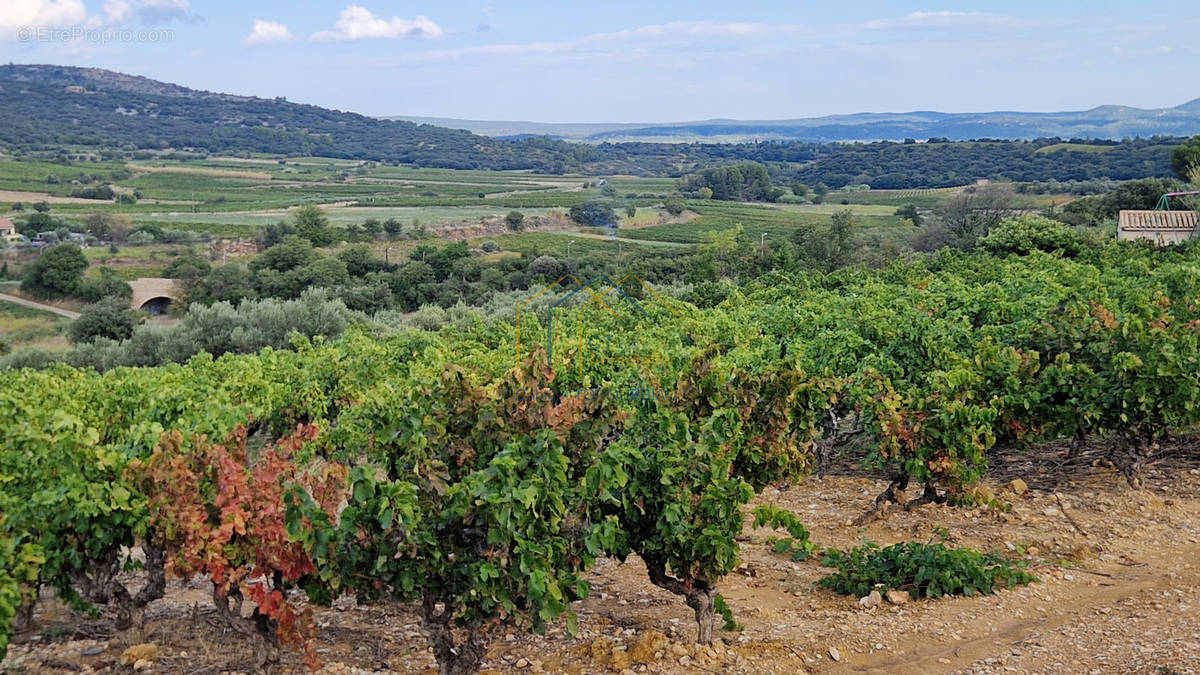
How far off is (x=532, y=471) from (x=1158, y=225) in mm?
30775

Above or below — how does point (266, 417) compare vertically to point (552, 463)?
below

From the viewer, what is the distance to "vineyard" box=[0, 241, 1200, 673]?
5.56 metres

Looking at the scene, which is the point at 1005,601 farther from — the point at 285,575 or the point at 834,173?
the point at 834,173

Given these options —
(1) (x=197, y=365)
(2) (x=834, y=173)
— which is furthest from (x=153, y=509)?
(2) (x=834, y=173)

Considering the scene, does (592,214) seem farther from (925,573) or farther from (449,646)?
(449,646)

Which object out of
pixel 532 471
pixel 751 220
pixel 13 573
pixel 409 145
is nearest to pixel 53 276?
pixel 751 220

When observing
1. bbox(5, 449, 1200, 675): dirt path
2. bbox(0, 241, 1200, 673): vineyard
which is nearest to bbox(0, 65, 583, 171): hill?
bbox(0, 241, 1200, 673): vineyard

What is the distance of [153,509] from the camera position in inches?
234

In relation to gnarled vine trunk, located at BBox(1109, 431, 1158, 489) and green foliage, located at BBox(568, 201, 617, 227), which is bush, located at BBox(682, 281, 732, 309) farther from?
green foliage, located at BBox(568, 201, 617, 227)

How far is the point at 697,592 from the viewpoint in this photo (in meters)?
6.36

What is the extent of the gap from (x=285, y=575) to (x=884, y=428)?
519cm

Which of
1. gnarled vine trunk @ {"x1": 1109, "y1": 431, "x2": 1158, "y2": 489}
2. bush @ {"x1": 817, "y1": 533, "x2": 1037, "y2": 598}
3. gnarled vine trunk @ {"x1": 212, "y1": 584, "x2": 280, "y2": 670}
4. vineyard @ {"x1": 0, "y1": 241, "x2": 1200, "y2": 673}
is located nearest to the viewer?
vineyard @ {"x1": 0, "y1": 241, "x2": 1200, "y2": 673}

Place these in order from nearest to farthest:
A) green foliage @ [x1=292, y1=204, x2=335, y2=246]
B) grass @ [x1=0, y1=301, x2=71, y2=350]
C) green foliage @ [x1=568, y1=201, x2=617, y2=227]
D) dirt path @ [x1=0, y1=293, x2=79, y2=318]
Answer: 1. grass @ [x1=0, y1=301, x2=71, y2=350]
2. dirt path @ [x1=0, y1=293, x2=79, y2=318]
3. green foliage @ [x1=292, y1=204, x2=335, y2=246]
4. green foliage @ [x1=568, y1=201, x2=617, y2=227]

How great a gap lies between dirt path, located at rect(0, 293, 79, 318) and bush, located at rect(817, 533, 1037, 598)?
144ft
